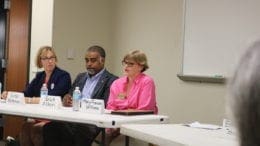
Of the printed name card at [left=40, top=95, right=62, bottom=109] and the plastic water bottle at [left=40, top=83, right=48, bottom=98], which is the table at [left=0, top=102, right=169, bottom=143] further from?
the plastic water bottle at [left=40, top=83, right=48, bottom=98]

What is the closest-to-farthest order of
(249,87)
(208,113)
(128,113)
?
(249,87) → (128,113) → (208,113)

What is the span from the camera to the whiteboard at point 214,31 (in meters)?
3.32

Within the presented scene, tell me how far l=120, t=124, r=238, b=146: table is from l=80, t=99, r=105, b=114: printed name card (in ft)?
1.87

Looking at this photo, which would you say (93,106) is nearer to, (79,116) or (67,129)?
(79,116)

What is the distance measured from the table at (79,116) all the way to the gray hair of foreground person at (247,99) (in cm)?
220

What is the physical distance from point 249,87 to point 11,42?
5318 millimetres

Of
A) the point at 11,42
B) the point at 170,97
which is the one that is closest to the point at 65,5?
the point at 11,42

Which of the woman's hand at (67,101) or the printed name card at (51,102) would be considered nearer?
the printed name card at (51,102)

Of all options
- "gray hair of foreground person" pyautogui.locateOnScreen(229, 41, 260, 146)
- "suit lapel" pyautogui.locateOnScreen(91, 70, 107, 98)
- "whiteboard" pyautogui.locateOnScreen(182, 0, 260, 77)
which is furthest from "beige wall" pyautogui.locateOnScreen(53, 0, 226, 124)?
"gray hair of foreground person" pyautogui.locateOnScreen(229, 41, 260, 146)

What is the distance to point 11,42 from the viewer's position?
5.48 m

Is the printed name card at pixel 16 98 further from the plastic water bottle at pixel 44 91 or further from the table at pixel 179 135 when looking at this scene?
the table at pixel 179 135

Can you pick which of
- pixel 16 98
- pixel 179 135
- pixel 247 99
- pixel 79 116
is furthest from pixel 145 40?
pixel 247 99

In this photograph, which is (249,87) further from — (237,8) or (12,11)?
(12,11)

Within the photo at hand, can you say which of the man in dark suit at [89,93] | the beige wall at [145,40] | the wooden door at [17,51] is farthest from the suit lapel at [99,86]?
the wooden door at [17,51]
